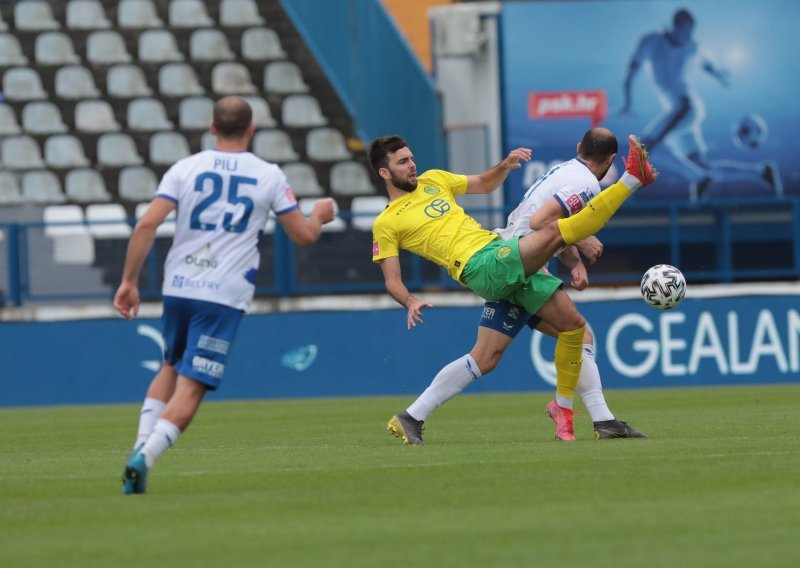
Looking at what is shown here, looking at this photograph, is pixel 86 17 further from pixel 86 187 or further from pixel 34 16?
pixel 86 187

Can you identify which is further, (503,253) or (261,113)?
(261,113)

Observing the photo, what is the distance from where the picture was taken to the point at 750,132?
21.0 m

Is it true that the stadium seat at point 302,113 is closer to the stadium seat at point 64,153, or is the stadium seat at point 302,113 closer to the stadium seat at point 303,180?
the stadium seat at point 303,180

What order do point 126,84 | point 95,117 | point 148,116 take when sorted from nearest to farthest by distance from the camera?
point 148,116, point 95,117, point 126,84

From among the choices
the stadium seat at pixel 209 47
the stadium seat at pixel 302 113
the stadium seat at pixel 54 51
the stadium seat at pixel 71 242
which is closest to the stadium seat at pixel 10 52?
the stadium seat at pixel 54 51

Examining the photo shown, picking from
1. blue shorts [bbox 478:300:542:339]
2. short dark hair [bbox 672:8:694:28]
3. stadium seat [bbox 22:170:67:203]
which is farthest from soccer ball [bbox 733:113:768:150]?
blue shorts [bbox 478:300:542:339]

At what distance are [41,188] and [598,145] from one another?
47.4ft

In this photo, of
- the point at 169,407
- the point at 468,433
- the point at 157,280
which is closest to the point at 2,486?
the point at 169,407

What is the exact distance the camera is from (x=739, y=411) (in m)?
13.2

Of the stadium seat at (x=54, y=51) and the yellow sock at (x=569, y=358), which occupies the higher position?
the stadium seat at (x=54, y=51)

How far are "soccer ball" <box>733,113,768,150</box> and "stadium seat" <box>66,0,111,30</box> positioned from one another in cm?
1029

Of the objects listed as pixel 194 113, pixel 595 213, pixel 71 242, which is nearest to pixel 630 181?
pixel 595 213

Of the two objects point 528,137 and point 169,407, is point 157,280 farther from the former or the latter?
point 169,407

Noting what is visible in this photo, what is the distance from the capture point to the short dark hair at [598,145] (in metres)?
10.3
